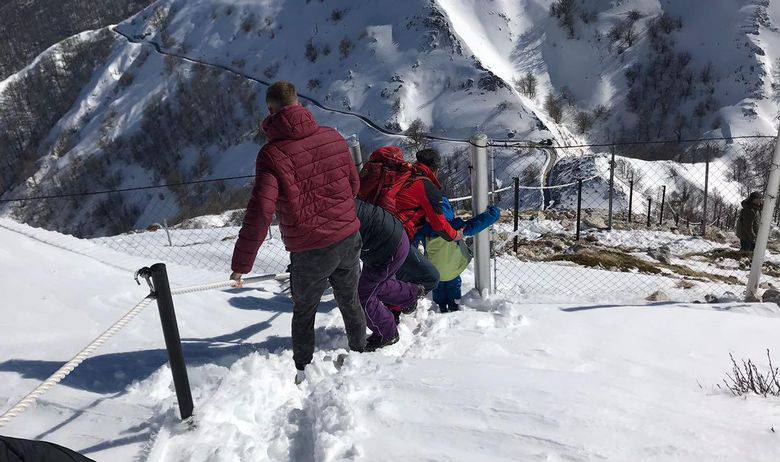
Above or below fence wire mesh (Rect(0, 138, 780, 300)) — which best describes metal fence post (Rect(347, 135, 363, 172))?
above

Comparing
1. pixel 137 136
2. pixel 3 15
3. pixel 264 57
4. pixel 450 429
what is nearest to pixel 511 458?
pixel 450 429

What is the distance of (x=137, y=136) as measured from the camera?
176 feet

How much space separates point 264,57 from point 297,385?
177 ft

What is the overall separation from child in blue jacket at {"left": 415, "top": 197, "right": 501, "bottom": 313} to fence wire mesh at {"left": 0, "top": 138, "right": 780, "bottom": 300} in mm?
568

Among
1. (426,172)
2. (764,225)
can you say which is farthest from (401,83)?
(426,172)

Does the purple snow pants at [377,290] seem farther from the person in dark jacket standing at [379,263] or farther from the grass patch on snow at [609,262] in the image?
the grass patch on snow at [609,262]

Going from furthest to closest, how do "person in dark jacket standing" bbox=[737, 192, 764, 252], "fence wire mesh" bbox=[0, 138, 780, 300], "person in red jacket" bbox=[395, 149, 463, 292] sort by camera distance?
"person in dark jacket standing" bbox=[737, 192, 764, 252] < "fence wire mesh" bbox=[0, 138, 780, 300] < "person in red jacket" bbox=[395, 149, 463, 292]

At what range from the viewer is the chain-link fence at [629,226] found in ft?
24.6

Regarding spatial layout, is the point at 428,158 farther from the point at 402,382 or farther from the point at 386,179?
the point at 402,382

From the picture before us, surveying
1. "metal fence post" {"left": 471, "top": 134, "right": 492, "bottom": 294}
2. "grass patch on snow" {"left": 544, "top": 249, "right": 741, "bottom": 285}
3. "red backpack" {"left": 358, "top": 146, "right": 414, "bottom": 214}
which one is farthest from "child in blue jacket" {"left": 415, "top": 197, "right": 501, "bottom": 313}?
"grass patch on snow" {"left": 544, "top": 249, "right": 741, "bottom": 285}

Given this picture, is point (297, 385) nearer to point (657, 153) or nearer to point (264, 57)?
point (657, 153)

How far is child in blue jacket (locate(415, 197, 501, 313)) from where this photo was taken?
3936 millimetres

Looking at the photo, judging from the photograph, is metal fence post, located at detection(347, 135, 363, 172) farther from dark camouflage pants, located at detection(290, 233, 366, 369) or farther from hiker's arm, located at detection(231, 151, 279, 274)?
hiker's arm, located at detection(231, 151, 279, 274)

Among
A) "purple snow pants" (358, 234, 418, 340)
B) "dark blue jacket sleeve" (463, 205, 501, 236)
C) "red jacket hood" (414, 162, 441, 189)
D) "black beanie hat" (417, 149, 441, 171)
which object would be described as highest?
"black beanie hat" (417, 149, 441, 171)
